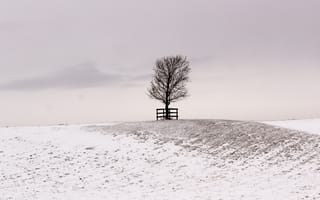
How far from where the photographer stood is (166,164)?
26859 mm

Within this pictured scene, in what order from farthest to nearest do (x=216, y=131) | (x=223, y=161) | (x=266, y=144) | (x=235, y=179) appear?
(x=216, y=131) < (x=266, y=144) < (x=223, y=161) < (x=235, y=179)

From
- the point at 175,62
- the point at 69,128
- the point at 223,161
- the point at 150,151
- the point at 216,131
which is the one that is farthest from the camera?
the point at 175,62

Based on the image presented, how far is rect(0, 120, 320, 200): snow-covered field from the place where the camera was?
2103cm

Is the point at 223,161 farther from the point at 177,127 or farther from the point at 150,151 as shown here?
the point at 177,127

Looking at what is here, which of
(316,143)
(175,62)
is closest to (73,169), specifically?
(316,143)

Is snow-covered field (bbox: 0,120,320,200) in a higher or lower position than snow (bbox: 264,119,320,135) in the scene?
lower

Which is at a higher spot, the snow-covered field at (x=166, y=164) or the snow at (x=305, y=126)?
the snow at (x=305, y=126)

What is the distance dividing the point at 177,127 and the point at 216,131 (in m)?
4.57

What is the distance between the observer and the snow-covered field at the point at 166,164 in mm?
21031

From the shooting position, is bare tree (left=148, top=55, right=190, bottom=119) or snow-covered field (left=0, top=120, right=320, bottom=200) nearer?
snow-covered field (left=0, top=120, right=320, bottom=200)

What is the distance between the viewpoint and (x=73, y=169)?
2683 cm

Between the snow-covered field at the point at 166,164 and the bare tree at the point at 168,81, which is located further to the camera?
the bare tree at the point at 168,81

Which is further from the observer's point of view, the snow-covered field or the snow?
the snow

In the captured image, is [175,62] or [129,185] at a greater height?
[175,62]
